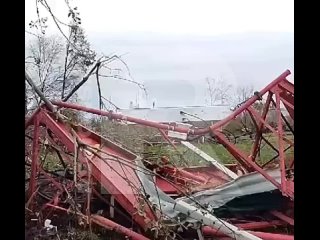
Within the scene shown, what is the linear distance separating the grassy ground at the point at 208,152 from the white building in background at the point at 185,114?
62 mm

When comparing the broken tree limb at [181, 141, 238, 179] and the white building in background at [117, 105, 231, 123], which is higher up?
the white building in background at [117, 105, 231, 123]

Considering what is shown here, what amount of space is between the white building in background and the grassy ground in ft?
0.20

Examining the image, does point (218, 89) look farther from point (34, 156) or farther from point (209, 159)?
point (34, 156)

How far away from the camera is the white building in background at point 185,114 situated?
99 centimetres

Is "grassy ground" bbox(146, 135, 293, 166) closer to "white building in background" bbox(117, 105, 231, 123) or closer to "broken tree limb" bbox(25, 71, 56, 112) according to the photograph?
"white building in background" bbox(117, 105, 231, 123)

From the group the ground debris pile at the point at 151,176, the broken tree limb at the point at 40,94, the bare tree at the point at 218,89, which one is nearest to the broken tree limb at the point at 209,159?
the ground debris pile at the point at 151,176

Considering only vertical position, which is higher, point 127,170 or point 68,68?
Result: point 68,68

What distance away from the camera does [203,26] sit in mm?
960

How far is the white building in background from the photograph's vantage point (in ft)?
3.25

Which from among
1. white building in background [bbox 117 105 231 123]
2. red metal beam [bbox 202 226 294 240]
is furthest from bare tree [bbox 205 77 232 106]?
red metal beam [bbox 202 226 294 240]

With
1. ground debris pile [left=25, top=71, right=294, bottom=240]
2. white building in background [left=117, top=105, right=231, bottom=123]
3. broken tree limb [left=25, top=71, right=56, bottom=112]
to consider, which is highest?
broken tree limb [left=25, top=71, right=56, bottom=112]
